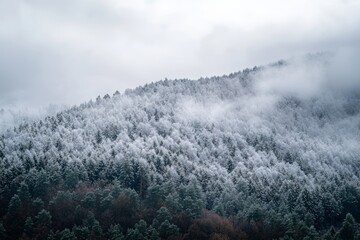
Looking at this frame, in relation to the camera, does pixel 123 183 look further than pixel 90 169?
No

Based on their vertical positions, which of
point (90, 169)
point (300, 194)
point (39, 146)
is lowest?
point (300, 194)

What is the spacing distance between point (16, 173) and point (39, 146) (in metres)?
68.5

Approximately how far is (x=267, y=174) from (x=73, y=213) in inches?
4717

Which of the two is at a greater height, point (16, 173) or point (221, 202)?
point (16, 173)

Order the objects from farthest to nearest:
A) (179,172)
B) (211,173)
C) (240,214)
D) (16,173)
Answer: (211,173)
(179,172)
(16,173)
(240,214)

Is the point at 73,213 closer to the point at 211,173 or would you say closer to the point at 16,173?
the point at 16,173

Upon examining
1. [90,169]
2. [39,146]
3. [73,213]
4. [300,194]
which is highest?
[39,146]

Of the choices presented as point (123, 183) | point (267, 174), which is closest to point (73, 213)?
point (123, 183)

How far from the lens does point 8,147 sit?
183 metres

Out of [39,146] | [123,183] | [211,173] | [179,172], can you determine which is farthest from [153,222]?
[39,146]

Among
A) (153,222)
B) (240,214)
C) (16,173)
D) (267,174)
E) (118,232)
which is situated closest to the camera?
(118,232)

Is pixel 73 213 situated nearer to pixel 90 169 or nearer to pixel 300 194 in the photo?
pixel 90 169

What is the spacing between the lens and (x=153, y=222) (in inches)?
3410

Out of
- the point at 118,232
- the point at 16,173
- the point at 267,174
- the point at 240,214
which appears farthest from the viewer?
the point at 267,174
